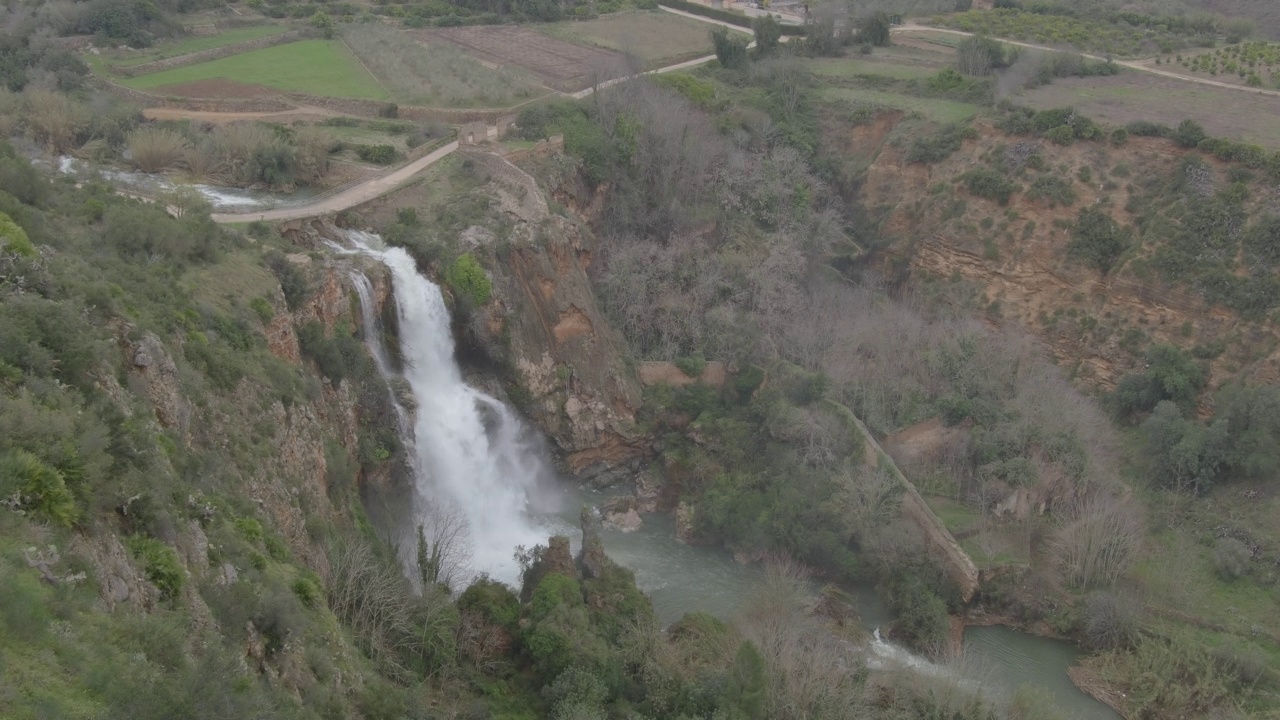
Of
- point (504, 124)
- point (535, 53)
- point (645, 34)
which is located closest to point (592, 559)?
point (504, 124)

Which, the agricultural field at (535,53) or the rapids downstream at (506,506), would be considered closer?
the rapids downstream at (506,506)

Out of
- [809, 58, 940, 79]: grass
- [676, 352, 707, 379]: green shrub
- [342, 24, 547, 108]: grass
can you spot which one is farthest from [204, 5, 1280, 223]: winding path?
[676, 352, 707, 379]: green shrub

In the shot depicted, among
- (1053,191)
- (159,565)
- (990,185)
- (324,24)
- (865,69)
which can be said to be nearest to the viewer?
(159,565)

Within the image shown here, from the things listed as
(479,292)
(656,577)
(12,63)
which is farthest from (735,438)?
(12,63)

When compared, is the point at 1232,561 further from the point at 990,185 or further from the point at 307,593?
the point at 307,593

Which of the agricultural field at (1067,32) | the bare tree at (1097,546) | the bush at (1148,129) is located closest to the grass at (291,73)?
the bush at (1148,129)

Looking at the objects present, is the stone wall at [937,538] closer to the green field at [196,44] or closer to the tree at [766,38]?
the tree at [766,38]
